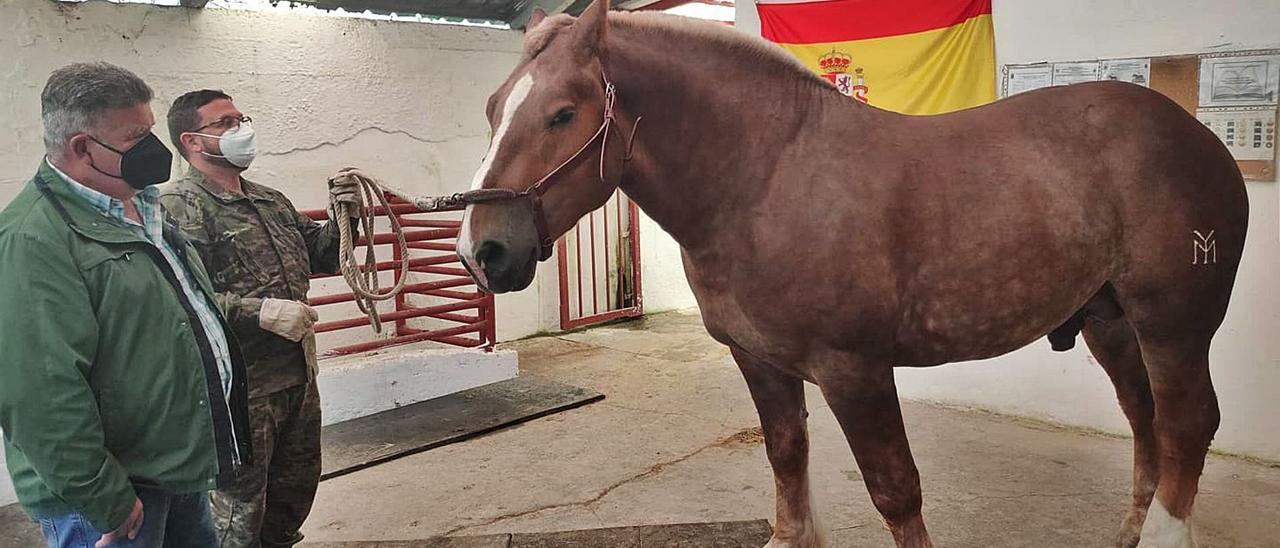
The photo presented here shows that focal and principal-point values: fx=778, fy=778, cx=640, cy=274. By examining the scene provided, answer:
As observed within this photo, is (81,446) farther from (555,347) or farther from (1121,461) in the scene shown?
(555,347)

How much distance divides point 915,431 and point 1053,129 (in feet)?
7.23

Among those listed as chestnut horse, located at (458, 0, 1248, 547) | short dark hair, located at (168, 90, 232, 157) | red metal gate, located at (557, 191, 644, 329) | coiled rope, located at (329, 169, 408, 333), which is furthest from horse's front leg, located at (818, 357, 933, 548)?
red metal gate, located at (557, 191, 644, 329)

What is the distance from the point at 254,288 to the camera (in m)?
1.91

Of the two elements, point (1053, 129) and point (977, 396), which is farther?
point (977, 396)

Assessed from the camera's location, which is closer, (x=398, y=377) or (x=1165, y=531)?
(x=1165, y=531)

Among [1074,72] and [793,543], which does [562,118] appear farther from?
[1074,72]

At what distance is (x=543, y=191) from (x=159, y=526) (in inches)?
34.7

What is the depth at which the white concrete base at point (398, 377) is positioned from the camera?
13.0 ft

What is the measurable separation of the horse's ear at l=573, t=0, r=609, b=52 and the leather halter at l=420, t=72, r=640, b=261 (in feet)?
0.21

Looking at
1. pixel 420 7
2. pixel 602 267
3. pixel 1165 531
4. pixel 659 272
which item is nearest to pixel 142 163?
pixel 1165 531

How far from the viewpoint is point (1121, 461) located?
3164 mm

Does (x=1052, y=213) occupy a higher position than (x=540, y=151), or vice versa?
(x=540, y=151)

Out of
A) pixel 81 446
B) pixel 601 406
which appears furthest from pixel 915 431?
pixel 81 446

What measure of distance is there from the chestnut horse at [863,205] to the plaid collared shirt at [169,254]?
1.63ft
